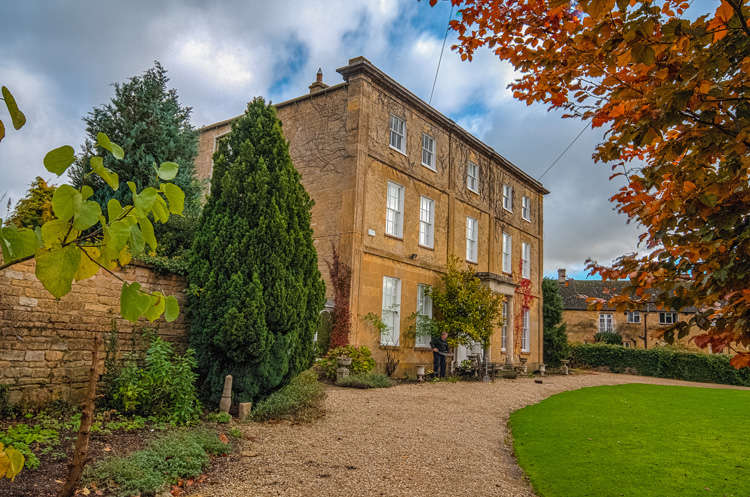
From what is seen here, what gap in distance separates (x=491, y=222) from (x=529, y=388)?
838 cm

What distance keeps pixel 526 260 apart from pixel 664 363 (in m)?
10.9

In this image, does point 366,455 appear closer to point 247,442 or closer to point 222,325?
point 247,442

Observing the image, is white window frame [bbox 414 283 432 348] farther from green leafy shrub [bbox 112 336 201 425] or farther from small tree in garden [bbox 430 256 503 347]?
green leafy shrub [bbox 112 336 201 425]

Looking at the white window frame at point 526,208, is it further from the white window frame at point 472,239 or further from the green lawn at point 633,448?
the green lawn at point 633,448

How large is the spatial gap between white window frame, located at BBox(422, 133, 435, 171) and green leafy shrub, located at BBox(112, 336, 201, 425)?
13009 millimetres

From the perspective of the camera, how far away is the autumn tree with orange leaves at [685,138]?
267 cm

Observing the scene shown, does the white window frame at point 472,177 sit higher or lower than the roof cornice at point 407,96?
lower

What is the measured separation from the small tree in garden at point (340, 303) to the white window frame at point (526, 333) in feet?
40.4

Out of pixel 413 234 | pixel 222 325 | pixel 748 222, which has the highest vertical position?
pixel 413 234

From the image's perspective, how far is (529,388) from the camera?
16.2m

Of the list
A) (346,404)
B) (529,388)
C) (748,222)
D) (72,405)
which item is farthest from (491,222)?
(748,222)

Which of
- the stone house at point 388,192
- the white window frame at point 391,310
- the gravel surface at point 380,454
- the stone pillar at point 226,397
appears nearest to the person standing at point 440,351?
the stone house at point 388,192

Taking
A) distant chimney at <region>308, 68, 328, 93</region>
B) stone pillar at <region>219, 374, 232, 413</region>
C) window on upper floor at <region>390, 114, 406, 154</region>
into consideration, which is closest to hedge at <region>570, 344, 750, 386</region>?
window on upper floor at <region>390, 114, 406, 154</region>

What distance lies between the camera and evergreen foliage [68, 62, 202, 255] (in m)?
11.6
